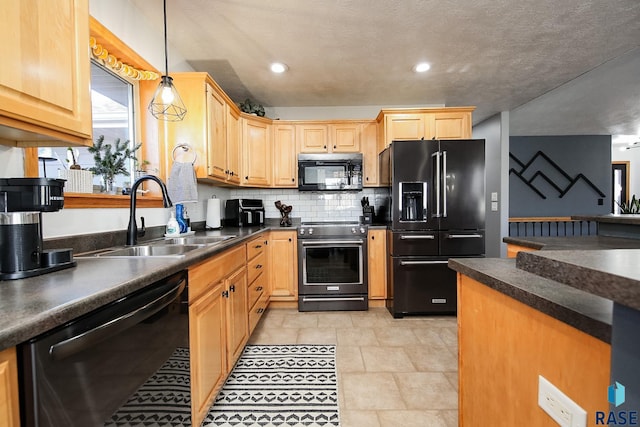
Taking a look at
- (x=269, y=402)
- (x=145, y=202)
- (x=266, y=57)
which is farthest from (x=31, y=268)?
(x=266, y=57)

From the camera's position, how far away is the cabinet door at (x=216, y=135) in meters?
2.42

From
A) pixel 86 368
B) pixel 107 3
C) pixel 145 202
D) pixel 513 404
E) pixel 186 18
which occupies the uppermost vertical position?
pixel 186 18

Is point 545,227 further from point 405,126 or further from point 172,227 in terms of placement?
point 172,227

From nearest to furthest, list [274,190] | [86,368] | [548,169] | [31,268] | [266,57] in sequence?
[86,368]
[31,268]
[266,57]
[274,190]
[548,169]

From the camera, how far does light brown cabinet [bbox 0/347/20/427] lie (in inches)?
21.8

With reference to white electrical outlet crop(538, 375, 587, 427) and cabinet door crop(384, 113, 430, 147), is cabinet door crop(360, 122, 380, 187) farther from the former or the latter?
white electrical outlet crop(538, 375, 587, 427)

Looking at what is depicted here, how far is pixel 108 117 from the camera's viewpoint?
2.00 metres

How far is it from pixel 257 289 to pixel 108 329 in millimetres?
1863

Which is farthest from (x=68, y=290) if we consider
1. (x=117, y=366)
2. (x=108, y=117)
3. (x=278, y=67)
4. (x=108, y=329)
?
(x=278, y=67)

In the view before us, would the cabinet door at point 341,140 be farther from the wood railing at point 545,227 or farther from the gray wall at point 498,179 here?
the wood railing at point 545,227

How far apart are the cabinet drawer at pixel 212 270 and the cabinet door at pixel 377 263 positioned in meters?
1.58

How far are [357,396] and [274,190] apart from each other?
2.65 meters

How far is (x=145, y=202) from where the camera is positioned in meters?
2.09

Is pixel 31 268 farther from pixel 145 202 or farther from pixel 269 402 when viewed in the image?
pixel 269 402
